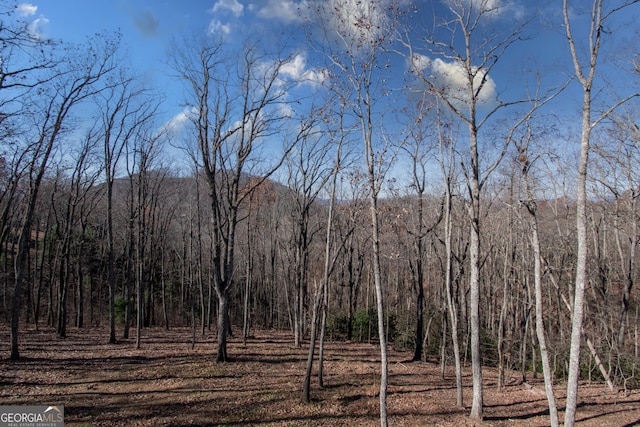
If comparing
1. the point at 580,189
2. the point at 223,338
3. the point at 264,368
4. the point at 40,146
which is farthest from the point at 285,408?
the point at 40,146

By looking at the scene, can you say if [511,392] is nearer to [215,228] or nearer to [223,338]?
[223,338]

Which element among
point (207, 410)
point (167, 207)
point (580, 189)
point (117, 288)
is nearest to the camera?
point (580, 189)

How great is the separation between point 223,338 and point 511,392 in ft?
30.5

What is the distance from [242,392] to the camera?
8867mm

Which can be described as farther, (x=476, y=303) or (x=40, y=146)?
(x=40, y=146)

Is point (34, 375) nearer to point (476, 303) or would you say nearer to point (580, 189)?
point (476, 303)

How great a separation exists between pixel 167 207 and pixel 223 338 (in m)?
17.5

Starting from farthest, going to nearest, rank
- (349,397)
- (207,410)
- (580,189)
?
(349,397), (207,410), (580,189)

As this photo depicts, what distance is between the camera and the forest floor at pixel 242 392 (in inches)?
298

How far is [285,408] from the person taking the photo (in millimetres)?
8047

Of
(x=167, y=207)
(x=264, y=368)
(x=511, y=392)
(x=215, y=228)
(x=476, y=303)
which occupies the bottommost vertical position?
(x=511, y=392)

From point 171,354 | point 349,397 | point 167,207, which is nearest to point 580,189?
point 349,397

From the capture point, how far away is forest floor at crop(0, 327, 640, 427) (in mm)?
7566

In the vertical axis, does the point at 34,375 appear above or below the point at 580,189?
below
